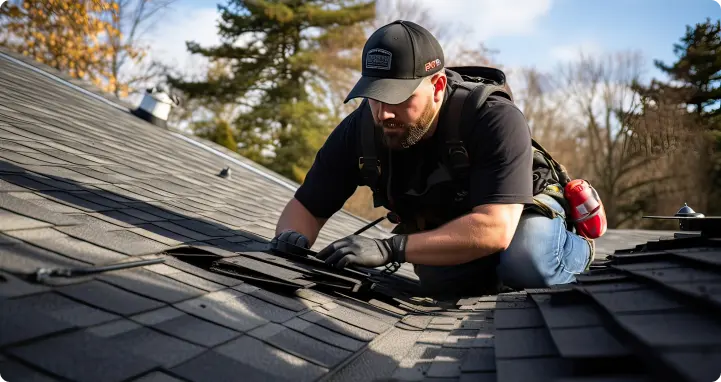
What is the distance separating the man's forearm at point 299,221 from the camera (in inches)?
108

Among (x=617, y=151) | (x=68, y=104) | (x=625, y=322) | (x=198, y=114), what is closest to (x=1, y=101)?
(x=68, y=104)

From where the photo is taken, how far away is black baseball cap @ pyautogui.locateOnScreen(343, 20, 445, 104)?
2.35 metres

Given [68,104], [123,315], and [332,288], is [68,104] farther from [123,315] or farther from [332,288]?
[123,315]

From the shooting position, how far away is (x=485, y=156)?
239cm

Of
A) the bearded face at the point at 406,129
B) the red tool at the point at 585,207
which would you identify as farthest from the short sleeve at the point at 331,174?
the red tool at the point at 585,207

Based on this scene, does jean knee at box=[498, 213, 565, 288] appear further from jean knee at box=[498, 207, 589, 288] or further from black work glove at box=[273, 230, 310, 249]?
Answer: black work glove at box=[273, 230, 310, 249]

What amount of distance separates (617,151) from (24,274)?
17305 millimetres

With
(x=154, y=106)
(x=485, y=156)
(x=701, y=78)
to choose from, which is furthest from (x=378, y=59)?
(x=701, y=78)

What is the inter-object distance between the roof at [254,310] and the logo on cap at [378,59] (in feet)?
2.92

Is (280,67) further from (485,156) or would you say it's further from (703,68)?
(485,156)

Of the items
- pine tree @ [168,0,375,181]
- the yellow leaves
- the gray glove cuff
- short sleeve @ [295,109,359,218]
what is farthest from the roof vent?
the yellow leaves

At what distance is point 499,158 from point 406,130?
421mm

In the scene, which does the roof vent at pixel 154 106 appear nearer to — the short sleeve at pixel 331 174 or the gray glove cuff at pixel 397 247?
the short sleeve at pixel 331 174

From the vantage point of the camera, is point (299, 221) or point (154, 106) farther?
point (154, 106)
